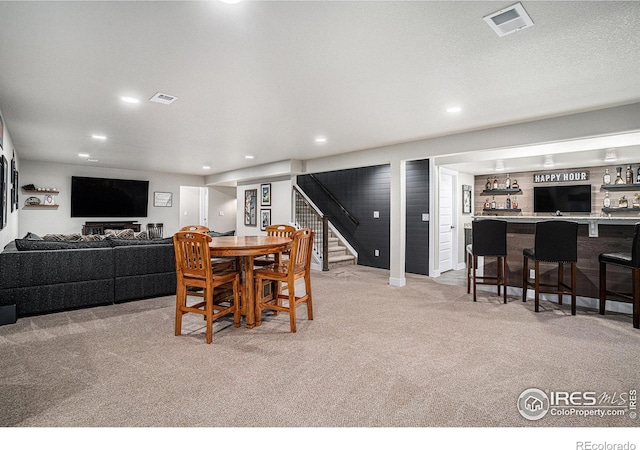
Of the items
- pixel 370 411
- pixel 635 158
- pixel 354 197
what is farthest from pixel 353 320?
pixel 635 158

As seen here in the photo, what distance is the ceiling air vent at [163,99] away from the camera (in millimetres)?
3328

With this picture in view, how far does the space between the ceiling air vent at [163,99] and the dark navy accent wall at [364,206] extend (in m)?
4.70

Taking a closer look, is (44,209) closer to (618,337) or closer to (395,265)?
(395,265)

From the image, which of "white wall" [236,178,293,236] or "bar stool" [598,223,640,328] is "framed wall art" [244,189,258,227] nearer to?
"white wall" [236,178,293,236]

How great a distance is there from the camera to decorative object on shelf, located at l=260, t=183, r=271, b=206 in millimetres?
8211

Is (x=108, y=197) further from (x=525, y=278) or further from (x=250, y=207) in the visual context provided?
(x=525, y=278)

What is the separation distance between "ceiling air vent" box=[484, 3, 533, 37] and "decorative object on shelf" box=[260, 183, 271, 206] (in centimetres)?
657

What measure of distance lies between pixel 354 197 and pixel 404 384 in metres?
5.91

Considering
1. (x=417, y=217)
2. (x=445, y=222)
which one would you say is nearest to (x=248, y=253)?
(x=417, y=217)

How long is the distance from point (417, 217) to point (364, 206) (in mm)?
1437

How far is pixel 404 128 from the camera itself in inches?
178

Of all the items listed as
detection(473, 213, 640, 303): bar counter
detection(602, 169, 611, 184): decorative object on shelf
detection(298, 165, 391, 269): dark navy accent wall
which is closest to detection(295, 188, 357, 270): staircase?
detection(298, 165, 391, 269): dark navy accent wall

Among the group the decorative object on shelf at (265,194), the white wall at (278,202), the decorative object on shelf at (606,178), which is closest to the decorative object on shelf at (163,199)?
the white wall at (278,202)
